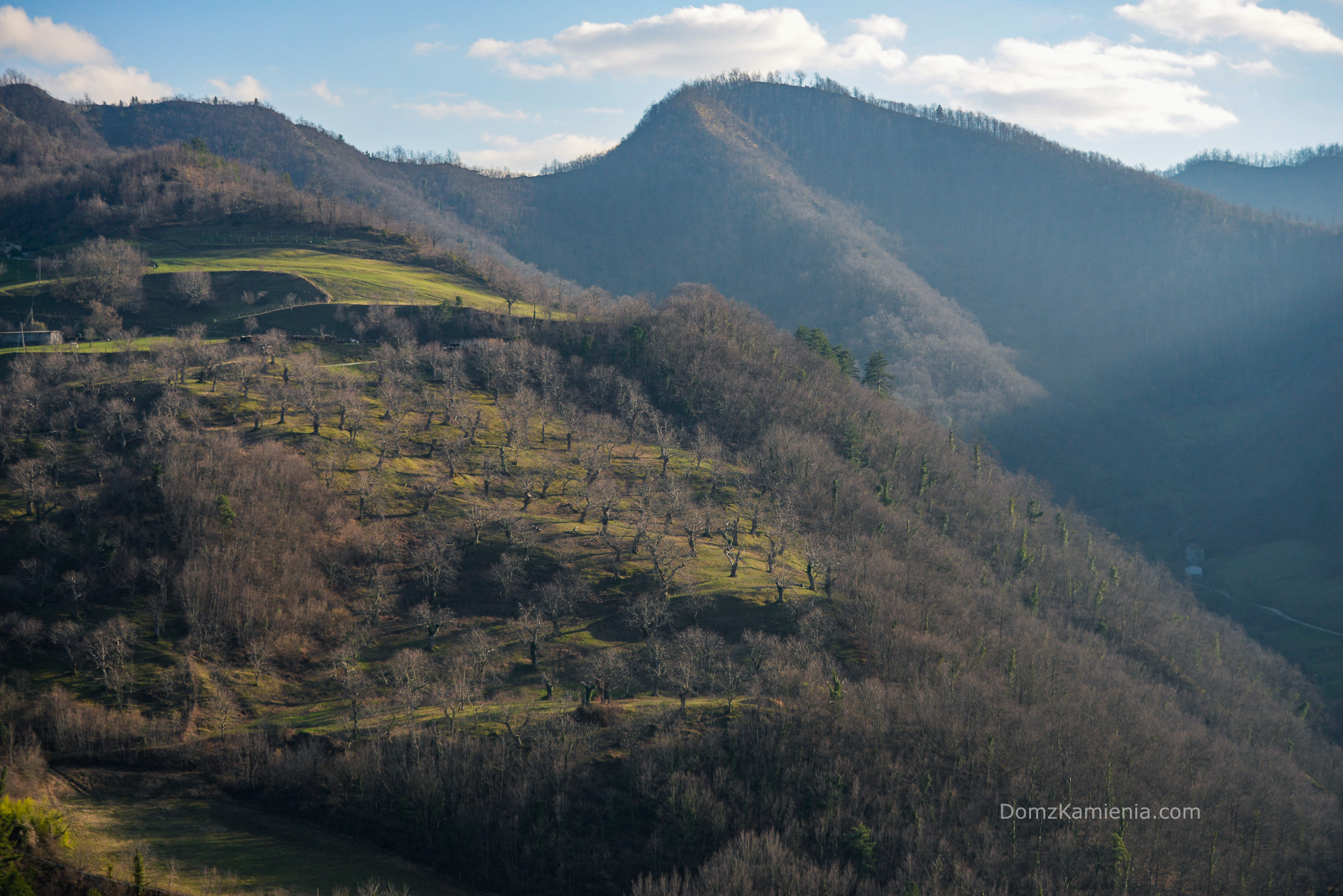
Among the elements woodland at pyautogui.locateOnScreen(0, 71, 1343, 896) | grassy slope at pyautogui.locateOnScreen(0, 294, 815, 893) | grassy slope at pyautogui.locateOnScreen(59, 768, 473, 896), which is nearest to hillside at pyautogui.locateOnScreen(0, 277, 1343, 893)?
woodland at pyautogui.locateOnScreen(0, 71, 1343, 896)

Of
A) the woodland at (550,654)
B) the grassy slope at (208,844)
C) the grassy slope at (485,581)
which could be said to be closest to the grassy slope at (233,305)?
the woodland at (550,654)

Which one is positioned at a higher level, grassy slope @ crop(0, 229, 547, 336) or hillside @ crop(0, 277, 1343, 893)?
grassy slope @ crop(0, 229, 547, 336)

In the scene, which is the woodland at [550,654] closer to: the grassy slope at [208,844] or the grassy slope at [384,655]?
the grassy slope at [384,655]

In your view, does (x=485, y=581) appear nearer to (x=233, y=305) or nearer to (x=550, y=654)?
(x=550, y=654)

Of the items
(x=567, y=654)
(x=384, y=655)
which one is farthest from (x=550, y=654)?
(x=384, y=655)

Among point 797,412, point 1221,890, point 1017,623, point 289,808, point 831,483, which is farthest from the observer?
point 797,412

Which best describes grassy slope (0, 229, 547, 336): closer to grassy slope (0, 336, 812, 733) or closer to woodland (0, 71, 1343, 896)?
woodland (0, 71, 1343, 896)

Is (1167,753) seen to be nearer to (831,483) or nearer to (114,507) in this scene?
(831,483)

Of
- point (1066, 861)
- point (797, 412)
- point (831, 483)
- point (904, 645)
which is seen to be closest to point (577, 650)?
point (904, 645)
